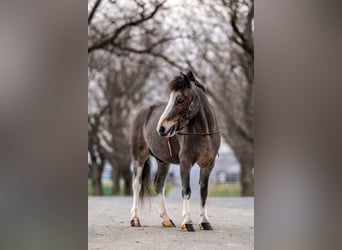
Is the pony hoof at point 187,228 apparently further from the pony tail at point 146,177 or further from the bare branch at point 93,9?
Result: the bare branch at point 93,9

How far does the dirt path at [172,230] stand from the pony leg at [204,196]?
0.17 feet

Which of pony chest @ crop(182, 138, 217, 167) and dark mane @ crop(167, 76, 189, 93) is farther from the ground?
dark mane @ crop(167, 76, 189, 93)

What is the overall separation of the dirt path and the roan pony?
0.09m

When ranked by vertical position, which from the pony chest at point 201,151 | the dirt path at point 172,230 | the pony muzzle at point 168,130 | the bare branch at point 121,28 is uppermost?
the bare branch at point 121,28

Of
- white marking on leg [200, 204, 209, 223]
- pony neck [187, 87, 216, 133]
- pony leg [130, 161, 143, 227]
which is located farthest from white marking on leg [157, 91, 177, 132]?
white marking on leg [200, 204, 209, 223]

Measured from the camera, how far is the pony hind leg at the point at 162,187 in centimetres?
501

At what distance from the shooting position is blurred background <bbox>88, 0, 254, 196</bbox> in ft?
17.5

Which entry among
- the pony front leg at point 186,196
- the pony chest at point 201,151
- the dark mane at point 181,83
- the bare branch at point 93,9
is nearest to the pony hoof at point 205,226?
the pony front leg at point 186,196

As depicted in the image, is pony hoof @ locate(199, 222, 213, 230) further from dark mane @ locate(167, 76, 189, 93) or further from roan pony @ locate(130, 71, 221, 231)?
dark mane @ locate(167, 76, 189, 93)

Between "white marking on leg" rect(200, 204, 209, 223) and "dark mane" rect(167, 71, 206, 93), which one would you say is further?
"white marking on leg" rect(200, 204, 209, 223)

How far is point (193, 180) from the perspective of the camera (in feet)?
16.1

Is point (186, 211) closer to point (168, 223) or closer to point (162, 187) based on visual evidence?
point (168, 223)
